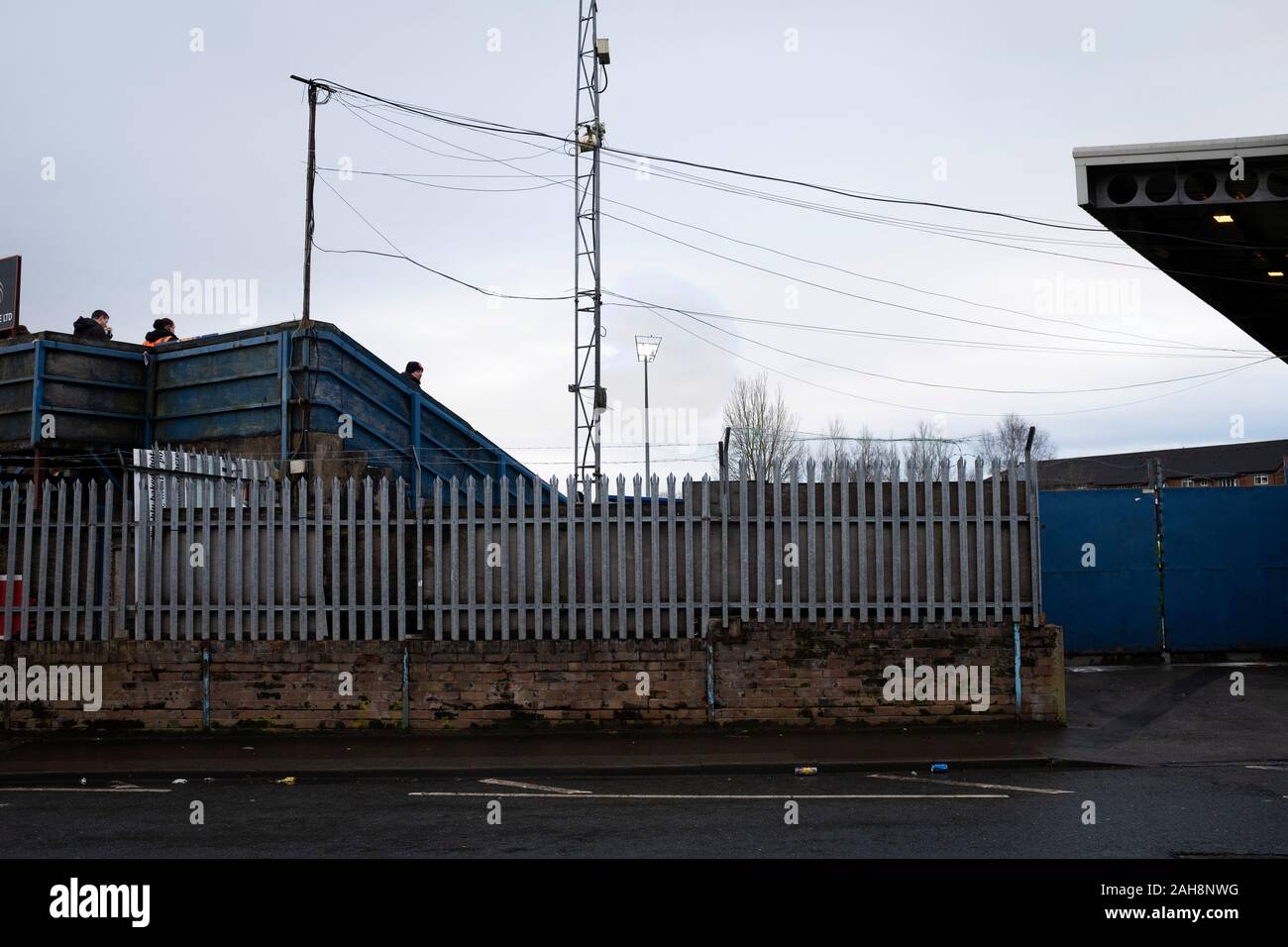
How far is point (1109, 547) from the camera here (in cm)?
1723

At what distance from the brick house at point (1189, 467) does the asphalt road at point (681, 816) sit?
5430 centimetres

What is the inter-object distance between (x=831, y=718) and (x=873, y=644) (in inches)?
34.5

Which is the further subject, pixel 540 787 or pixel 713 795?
pixel 540 787

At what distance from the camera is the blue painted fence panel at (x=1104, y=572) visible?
17172mm

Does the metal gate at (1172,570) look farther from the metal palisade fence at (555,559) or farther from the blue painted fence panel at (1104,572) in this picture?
the metal palisade fence at (555,559)

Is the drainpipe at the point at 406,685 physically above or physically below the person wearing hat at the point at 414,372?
below

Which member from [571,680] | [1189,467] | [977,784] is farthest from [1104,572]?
[1189,467]

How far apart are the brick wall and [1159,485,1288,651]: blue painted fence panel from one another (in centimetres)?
620

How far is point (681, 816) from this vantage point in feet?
27.7

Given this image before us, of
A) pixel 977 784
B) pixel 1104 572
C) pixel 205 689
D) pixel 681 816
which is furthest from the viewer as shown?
pixel 1104 572

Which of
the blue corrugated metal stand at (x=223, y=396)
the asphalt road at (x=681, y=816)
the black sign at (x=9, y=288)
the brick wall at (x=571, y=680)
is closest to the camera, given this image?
the asphalt road at (x=681, y=816)

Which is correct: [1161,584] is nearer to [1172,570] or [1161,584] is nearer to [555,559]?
[1172,570]

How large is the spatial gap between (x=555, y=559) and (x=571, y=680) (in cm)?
129

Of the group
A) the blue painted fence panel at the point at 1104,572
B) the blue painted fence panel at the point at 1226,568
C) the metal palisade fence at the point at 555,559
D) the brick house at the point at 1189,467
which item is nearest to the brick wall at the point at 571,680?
the metal palisade fence at the point at 555,559
